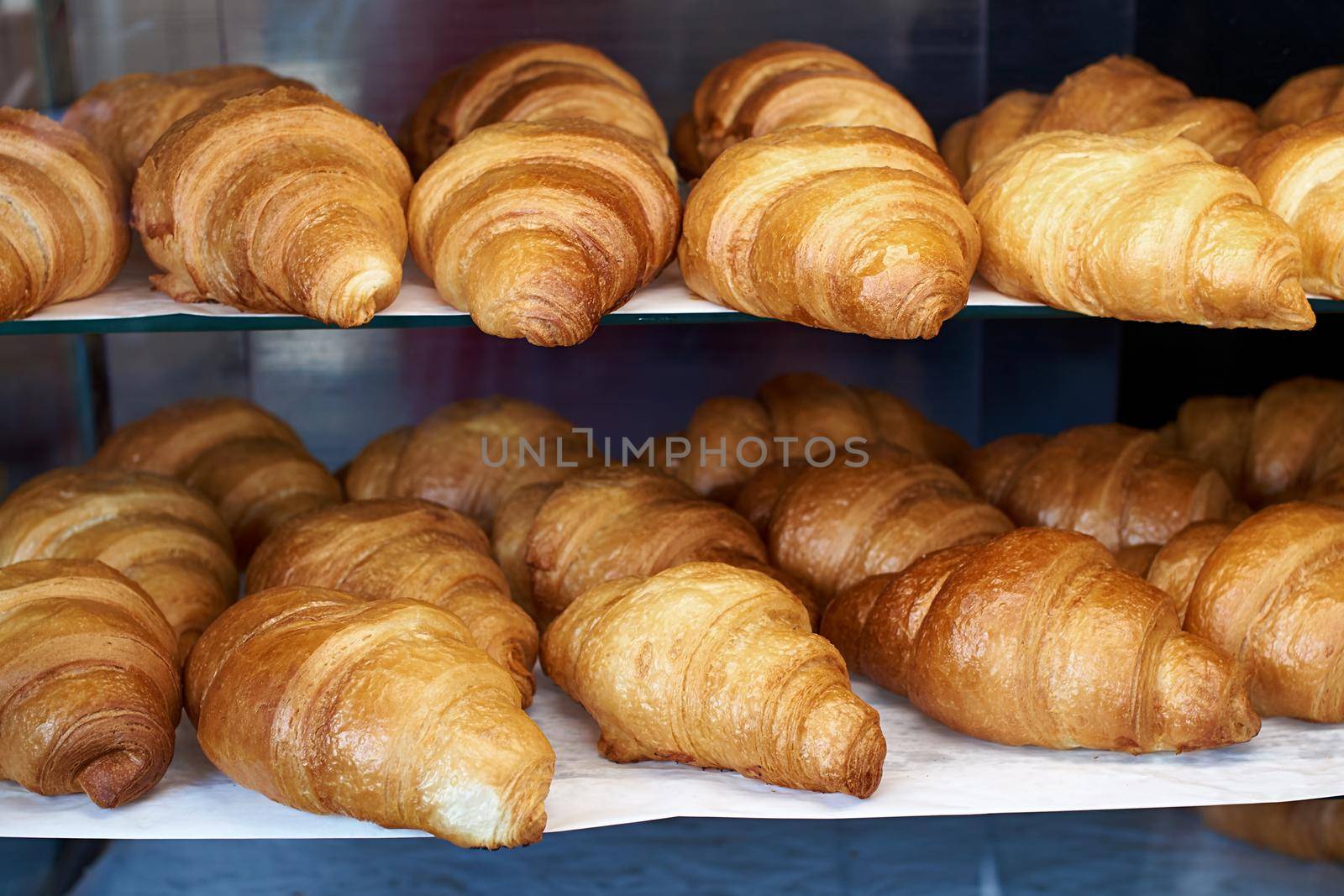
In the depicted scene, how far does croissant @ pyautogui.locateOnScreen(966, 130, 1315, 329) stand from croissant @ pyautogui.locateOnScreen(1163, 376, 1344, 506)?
0.68 m

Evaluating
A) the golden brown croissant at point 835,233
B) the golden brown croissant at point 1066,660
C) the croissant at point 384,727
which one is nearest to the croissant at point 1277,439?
the golden brown croissant at point 1066,660

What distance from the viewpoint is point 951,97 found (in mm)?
2758

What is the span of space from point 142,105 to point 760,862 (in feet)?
4.59

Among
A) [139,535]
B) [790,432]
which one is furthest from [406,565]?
[790,432]

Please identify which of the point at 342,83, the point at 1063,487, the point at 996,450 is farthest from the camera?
the point at 342,83

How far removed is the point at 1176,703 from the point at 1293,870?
15.9 inches

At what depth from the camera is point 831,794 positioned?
5.15 ft

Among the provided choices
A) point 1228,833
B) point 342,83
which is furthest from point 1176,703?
point 342,83

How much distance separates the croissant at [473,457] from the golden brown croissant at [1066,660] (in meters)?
0.76

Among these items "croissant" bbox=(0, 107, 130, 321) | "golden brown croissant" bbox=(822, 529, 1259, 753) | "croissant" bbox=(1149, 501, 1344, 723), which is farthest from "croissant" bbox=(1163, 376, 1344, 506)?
"croissant" bbox=(0, 107, 130, 321)

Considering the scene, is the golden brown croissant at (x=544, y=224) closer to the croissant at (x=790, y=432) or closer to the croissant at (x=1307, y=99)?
the croissant at (x=790, y=432)

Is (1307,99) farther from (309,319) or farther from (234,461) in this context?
(234,461)

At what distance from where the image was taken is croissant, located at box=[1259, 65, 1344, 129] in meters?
1.96

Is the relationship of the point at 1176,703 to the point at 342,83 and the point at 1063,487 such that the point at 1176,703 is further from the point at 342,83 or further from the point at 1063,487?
the point at 342,83
